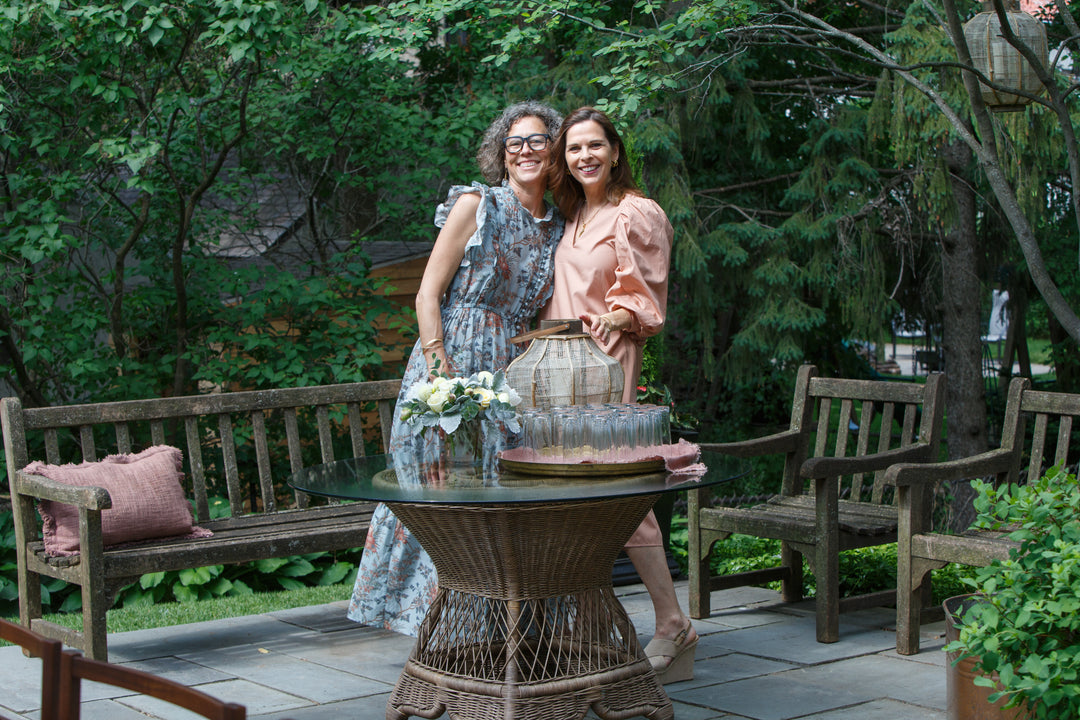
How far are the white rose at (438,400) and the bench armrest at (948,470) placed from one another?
1772 mm

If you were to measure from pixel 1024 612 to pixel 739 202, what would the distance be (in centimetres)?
708

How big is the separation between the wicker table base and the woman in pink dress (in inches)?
16.7

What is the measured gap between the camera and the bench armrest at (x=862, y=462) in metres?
4.18

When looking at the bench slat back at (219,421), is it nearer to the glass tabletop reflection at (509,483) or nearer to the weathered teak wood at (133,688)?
the glass tabletop reflection at (509,483)

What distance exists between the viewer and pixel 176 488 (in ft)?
14.1

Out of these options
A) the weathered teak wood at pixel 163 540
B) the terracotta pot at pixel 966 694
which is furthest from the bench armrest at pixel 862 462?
the weathered teak wood at pixel 163 540

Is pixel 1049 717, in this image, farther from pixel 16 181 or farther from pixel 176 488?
pixel 16 181

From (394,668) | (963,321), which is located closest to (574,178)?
(394,668)

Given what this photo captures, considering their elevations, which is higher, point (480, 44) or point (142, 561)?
point (480, 44)

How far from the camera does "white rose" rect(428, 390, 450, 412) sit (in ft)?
10.6

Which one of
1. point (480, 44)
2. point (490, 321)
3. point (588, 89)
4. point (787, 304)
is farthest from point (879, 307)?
point (490, 321)

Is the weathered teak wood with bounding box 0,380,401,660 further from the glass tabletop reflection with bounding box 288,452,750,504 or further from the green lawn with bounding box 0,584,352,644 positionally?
the glass tabletop reflection with bounding box 288,452,750,504

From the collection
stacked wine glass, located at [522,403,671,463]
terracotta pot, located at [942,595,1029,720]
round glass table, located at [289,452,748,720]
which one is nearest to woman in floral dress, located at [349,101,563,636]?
round glass table, located at [289,452,748,720]

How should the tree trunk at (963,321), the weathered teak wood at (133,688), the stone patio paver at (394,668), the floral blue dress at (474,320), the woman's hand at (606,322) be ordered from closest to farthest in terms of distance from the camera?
the weathered teak wood at (133,688), the stone patio paver at (394,668), the woman's hand at (606,322), the floral blue dress at (474,320), the tree trunk at (963,321)
